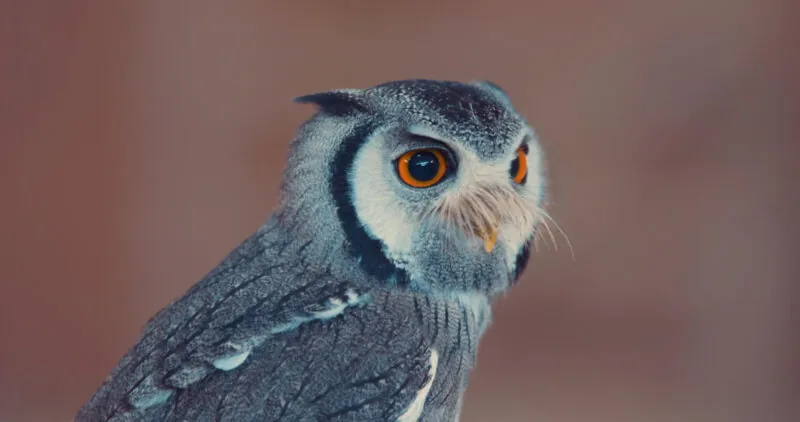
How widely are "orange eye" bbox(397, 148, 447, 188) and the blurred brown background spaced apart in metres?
1.66

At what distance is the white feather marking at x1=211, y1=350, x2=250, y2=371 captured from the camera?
1.16 metres

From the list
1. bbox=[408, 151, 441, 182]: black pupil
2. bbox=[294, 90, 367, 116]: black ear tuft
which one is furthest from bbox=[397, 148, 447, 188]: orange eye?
bbox=[294, 90, 367, 116]: black ear tuft

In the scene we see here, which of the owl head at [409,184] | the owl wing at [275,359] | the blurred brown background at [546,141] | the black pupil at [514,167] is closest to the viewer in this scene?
the owl wing at [275,359]

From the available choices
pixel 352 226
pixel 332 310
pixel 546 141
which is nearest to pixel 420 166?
pixel 352 226

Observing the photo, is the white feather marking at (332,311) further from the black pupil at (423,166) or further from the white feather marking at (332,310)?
the black pupil at (423,166)

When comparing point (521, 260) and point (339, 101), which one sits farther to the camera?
point (521, 260)

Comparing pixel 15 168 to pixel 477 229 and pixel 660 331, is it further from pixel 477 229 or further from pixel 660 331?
pixel 660 331

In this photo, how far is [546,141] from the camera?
9.32 ft

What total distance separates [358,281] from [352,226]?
9 cm

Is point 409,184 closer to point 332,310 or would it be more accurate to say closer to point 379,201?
point 379,201

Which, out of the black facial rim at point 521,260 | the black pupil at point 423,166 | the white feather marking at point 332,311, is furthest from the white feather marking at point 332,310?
the black facial rim at point 521,260

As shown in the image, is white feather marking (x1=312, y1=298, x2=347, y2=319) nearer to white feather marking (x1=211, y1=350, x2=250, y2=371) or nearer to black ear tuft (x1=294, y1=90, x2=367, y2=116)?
white feather marking (x1=211, y1=350, x2=250, y2=371)

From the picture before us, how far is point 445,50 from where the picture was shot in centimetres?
290

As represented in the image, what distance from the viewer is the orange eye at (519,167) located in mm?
1358
